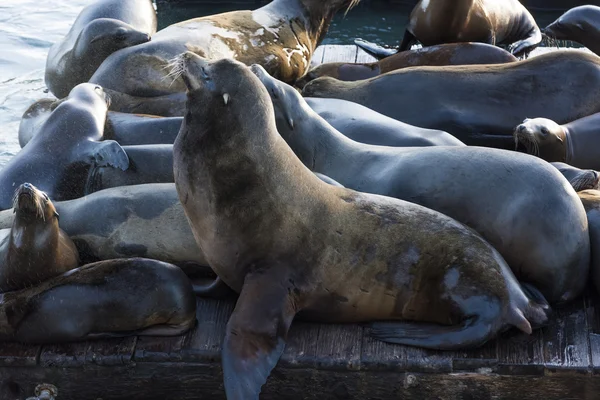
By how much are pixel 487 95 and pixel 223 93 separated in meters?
2.35

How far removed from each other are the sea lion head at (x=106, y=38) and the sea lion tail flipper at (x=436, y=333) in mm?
3863

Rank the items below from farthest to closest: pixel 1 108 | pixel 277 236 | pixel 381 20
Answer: pixel 381 20 < pixel 1 108 < pixel 277 236

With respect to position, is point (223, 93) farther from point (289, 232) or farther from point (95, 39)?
point (95, 39)

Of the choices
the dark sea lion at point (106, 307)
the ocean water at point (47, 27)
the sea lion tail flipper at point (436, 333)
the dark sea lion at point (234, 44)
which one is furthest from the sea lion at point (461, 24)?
the dark sea lion at point (106, 307)

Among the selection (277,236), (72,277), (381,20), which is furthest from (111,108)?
(381,20)

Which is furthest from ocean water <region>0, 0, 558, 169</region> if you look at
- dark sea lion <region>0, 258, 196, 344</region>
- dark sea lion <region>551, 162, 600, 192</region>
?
dark sea lion <region>551, 162, 600, 192</region>

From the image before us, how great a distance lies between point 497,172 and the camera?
440 centimetres

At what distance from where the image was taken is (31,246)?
438 cm

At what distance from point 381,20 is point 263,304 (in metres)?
8.28

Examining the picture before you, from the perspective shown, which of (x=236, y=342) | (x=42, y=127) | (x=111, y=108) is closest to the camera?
(x=236, y=342)

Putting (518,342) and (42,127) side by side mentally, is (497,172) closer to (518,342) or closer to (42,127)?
(518,342)

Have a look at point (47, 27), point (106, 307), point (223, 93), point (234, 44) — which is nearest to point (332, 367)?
point (106, 307)

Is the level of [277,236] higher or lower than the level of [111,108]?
higher

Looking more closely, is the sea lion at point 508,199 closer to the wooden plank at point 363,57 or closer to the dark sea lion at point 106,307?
the dark sea lion at point 106,307
